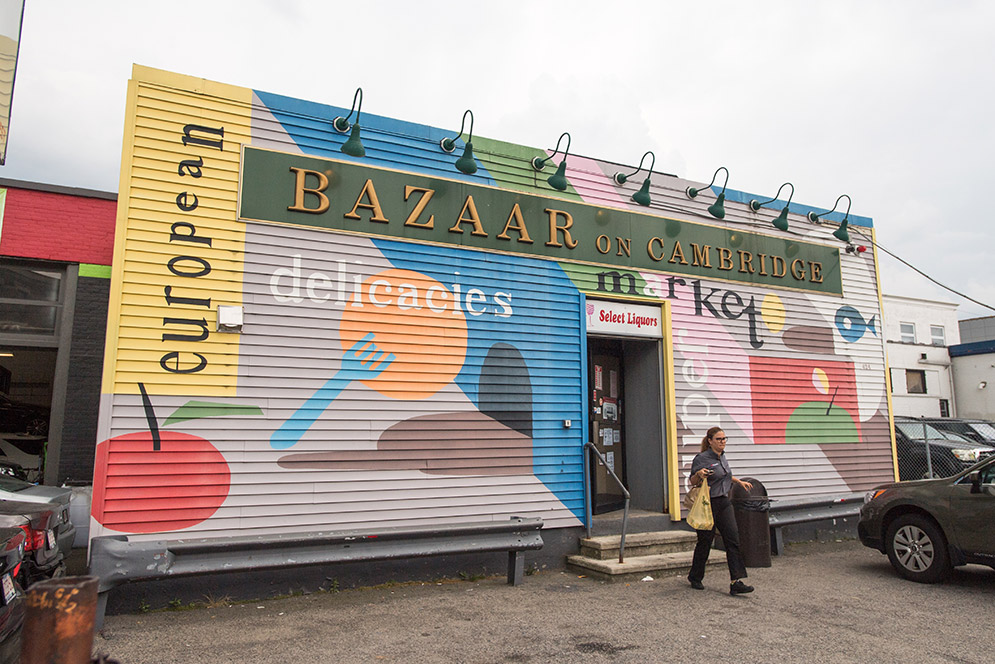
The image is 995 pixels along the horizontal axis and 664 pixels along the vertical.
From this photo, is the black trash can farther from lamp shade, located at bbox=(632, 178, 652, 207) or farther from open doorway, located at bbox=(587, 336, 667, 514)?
lamp shade, located at bbox=(632, 178, 652, 207)

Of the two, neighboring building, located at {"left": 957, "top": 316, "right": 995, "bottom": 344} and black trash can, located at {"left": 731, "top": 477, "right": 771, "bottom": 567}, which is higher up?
neighboring building, located at {"left": 957, "top": 316, "right": 995, "bottom": 344}

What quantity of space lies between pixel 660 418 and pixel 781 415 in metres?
2.32

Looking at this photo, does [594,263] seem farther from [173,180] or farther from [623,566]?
[173,180]

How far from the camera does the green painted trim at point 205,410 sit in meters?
6.46

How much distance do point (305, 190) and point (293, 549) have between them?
3.82 m

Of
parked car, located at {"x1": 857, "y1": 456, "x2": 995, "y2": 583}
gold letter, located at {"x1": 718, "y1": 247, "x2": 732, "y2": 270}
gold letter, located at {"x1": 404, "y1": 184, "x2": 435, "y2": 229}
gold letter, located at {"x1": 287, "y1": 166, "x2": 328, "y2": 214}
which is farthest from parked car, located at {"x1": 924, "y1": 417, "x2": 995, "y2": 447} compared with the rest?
gold letter, located at {"x1": 287, "y1": 166, "x2": 328, "y2": 214}

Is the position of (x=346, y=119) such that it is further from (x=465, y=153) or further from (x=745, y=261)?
(x=745, y=261)

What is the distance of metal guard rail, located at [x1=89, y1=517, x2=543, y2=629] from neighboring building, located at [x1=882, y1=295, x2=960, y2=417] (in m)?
24.0

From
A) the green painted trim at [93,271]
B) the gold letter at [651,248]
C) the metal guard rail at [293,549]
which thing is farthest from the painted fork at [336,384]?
the green painted trim at [93,271]

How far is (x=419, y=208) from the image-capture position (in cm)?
791

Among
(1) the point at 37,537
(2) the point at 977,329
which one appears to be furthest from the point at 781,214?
(2) the point at 977,329

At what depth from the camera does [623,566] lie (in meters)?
7.53

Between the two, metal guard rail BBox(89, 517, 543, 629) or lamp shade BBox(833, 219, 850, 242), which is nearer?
metal guard rail BBox(89, 517, 543, 629)

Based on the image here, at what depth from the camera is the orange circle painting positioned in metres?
7.41
